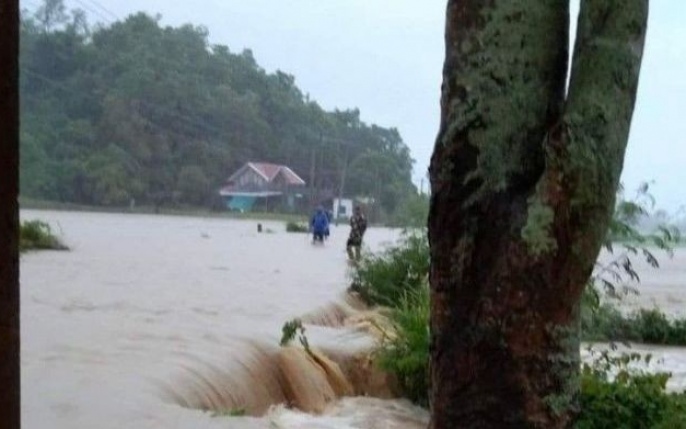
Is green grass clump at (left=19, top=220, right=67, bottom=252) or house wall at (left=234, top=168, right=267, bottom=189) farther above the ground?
house wall at (left=234, top=168, right=267, bottom=189)

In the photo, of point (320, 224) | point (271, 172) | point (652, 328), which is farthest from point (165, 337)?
point (271, 172)

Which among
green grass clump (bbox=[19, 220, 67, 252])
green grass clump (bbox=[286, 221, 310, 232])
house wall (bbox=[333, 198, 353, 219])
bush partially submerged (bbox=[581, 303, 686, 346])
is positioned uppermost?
house wall (bbox=[333, 198, 353, 219])

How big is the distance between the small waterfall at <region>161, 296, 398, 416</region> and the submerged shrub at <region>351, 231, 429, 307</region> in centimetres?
340

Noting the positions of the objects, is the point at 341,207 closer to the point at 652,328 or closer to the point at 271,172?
the point at 271,172

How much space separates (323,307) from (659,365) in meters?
4.32

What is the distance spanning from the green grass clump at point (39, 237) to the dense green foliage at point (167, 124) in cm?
1801

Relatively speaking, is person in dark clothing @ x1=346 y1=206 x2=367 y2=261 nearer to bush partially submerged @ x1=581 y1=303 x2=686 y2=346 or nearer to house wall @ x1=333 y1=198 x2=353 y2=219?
bush partially submerged @ x1=581 y1=303 x2=686 y2=346

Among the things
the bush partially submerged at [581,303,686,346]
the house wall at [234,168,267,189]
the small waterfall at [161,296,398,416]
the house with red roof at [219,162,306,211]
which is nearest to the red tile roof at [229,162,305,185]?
the house with red roof at [219,162,306,211]

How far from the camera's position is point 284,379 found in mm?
8906

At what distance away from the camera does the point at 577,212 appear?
9.93ft
